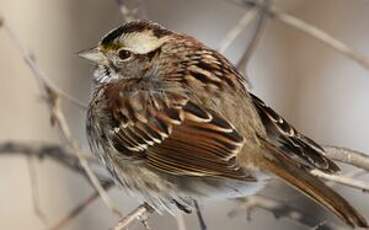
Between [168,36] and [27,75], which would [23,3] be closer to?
[27,75]

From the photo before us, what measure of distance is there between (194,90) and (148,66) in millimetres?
392

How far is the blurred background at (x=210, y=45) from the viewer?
827cm

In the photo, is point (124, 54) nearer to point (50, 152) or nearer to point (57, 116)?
point (57, 116)

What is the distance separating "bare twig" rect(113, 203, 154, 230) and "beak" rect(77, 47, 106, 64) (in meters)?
0.78

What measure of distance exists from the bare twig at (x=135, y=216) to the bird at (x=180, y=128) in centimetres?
5

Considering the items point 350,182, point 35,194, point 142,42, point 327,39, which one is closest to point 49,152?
point 35,194

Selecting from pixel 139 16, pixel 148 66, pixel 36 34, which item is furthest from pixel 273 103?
pixel 148 66

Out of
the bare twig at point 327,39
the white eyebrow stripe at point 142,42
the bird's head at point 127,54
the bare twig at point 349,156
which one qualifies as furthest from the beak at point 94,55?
the bare twig at point 349,156

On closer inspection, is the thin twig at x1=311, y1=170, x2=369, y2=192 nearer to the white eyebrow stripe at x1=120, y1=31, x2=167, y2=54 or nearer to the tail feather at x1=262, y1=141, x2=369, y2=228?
the tail feather at x1=262, y1=141, x2=369, y2=228

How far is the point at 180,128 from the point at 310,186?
2.55 feet

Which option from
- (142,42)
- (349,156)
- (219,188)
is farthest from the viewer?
(142,42)

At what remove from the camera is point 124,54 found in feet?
17.7

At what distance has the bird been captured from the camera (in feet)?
16.0

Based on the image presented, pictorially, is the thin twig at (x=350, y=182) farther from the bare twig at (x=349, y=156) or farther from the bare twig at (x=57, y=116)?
the bare twig at (x=57, y=116)
